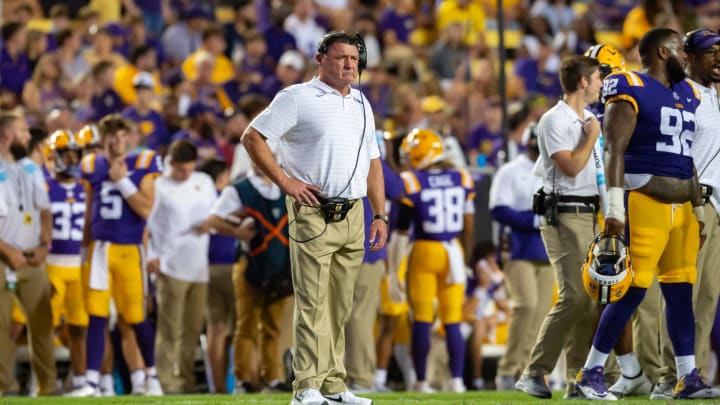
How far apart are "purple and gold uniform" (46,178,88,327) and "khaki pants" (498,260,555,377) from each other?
11.4 feet

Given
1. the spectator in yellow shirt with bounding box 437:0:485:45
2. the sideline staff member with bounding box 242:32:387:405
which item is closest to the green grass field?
the sideline staff member with bounding box 242:32:387:405

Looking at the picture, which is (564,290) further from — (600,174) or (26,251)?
(26,251)

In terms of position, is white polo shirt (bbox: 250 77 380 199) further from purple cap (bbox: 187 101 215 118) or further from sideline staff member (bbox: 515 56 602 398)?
purple cap (bbox: 187 101 215 118)

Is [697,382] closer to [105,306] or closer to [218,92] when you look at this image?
[105,306]

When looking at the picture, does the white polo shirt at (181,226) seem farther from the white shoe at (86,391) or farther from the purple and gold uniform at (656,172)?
the purple and gold uniform at (656,172)

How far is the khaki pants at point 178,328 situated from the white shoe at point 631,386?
163 inches

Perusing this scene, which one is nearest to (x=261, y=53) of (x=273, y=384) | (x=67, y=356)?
(x=67, y=356)

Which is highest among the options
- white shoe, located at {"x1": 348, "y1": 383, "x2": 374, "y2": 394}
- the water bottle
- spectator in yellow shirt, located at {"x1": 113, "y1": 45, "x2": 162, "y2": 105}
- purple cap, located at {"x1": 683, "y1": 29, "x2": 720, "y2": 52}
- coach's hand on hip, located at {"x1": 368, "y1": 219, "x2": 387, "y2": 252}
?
spectator in yellow shirt, located at {"x1": 113, "y1": 45, "x2": 162, "y2": 105}

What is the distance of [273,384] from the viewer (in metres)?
11.3

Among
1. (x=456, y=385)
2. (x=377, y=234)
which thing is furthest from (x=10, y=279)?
(x=377, y=234)

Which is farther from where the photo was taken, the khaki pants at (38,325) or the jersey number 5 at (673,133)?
the khaki pants at (38,325)

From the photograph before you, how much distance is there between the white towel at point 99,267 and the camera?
37.3 feet

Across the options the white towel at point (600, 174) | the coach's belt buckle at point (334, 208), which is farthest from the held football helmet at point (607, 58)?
the coach's belt buckle at point (334, 208)

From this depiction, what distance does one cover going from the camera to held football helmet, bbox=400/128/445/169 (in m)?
12.0
